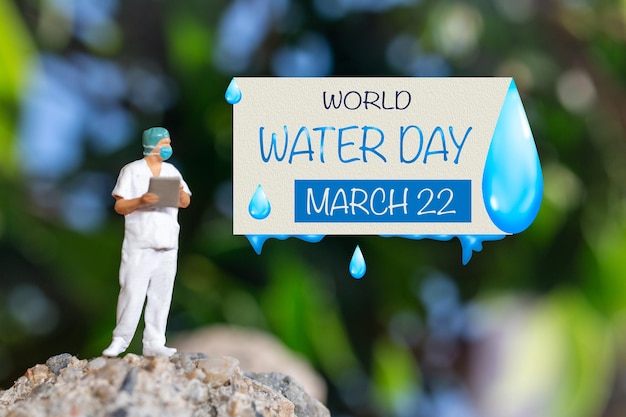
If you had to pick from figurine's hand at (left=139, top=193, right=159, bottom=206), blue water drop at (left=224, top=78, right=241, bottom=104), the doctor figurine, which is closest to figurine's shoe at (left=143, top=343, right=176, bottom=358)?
the doctor figurine

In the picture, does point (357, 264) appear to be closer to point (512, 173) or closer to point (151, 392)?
point (512, 173)

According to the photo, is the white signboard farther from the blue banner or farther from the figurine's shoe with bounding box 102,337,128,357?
the figurine's shoe with bounding box 102,337,128,357

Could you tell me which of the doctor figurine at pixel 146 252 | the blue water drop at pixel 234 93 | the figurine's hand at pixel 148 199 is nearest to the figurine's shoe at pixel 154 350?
the doctor figurine at pixel 146 252

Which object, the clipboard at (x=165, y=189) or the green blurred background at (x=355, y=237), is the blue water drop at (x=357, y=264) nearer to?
the green blurred background at (x=355, y=237)

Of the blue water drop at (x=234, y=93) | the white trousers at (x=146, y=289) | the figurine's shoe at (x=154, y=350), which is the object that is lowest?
the figurine's shoe at (x=154, y=350)

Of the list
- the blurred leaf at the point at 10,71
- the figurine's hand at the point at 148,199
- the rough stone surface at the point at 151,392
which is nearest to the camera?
the rough stone surface at the point at 151,392

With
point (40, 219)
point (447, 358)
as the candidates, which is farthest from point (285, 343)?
point (40, 219)
